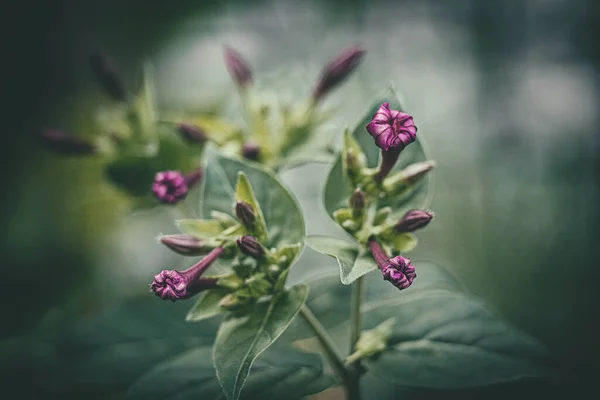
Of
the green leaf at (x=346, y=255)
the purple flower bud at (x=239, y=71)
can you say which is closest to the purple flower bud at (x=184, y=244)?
the green leaf at (x=346, y=255)

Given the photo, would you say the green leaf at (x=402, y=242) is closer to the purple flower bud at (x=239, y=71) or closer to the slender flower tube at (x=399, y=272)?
the slender flower tube at (x=399, y=272)

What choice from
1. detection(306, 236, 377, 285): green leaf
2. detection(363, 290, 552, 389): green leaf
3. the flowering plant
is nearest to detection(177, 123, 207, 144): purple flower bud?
the flowering plant

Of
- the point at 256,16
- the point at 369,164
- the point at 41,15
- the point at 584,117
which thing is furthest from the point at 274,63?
the point at 369,164

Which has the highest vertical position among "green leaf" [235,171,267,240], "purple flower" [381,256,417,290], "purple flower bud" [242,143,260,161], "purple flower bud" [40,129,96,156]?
"purple flower bud" [40,129,96,156]

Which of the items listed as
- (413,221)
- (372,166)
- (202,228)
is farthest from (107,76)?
(413,221)

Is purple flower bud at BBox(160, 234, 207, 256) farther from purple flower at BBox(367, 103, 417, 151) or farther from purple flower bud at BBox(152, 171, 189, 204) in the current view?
purple flower at BBox(367, 103, 417, 151)
